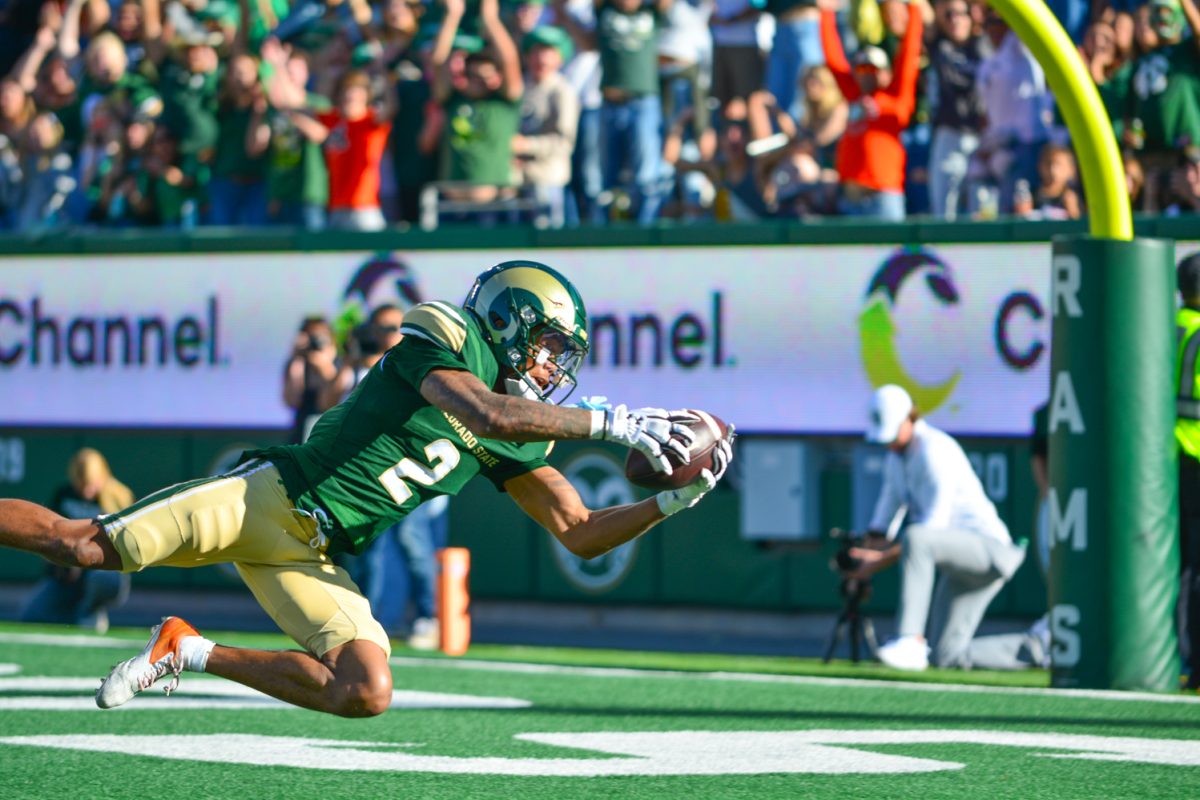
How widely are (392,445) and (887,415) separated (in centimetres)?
502

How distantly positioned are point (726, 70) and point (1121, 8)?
2.46 m

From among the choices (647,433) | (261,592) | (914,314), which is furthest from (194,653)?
(914,314)

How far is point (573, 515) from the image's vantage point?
615 centimetres

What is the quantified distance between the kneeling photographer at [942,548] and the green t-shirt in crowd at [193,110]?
5.66 meters

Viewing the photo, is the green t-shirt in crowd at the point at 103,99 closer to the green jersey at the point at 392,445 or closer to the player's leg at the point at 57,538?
the player's leg at the point at 57,538

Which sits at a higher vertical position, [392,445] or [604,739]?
[392,445]

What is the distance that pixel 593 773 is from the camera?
20.5 ft

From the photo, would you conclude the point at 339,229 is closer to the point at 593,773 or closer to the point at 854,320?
the point at 854,320

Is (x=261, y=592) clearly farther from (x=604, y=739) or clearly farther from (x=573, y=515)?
(x=604, y=739)

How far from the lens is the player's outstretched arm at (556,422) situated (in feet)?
18.0

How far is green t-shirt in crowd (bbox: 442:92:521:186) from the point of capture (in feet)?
42.3

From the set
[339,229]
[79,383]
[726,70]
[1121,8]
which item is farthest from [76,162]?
[1121,8]

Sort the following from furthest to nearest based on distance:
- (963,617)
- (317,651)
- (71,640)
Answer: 1. (71,640)
2. (963,617)
3. (317,651)

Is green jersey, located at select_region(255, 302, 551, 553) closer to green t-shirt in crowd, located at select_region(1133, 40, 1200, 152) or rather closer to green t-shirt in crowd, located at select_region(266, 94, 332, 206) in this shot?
green t-shirt in crowd, located at select_region(1133, 40, 1200, 152)
